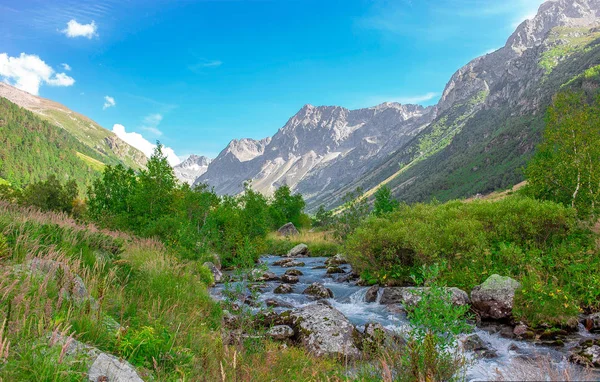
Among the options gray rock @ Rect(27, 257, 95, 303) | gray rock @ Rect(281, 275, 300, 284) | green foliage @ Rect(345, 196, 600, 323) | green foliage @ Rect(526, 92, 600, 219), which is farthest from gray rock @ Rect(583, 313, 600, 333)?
gray rock @ Rect(281, 275, 300, 284)

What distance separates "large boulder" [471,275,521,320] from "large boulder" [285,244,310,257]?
28824 mm

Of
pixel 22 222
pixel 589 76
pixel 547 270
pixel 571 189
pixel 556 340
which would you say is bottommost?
pixel 556 340

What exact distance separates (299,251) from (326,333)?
3181 centimetres

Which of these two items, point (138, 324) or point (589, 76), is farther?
point (589, 76)

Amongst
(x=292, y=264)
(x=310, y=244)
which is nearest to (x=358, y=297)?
(x=292, y=264)

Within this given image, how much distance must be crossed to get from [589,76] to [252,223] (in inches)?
6804

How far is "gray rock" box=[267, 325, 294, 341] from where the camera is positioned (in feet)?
32.5

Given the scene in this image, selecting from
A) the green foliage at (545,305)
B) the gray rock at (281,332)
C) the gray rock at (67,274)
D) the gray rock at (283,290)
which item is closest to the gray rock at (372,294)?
the gray rock at (283,290)

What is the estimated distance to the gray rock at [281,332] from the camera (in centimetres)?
991

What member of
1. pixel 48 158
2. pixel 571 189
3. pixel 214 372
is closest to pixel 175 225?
pixel 214 372

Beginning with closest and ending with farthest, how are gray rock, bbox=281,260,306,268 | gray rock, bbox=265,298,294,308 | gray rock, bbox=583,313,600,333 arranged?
gray rock, bbox=583,313,600,333, gray rock, bbox=265,298,294,308, gray rock, bbox=281,260,306,268

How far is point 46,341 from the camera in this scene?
11.8 ft

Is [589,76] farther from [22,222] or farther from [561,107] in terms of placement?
[22,222]

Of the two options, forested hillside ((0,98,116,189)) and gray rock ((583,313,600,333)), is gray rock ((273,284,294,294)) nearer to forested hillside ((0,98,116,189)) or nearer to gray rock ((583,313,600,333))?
gray rock ((583,313,600,333))
